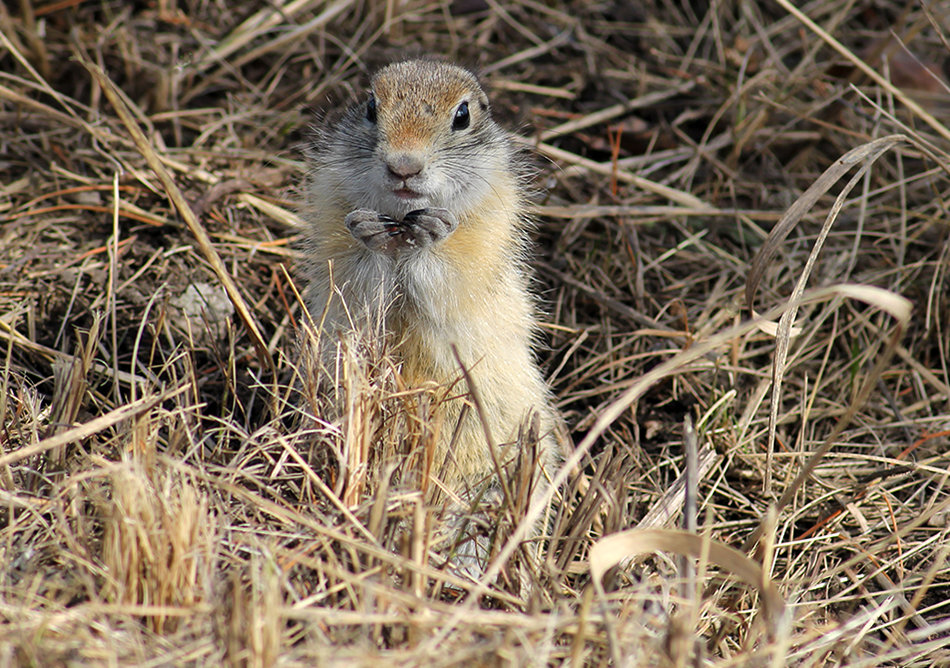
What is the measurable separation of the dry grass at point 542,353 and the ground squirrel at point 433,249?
33 centimetres

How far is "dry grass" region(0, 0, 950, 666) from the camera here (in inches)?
77.7

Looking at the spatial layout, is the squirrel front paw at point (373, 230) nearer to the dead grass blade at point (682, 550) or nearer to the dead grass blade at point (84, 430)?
the dead grass blade at point (84, 430)

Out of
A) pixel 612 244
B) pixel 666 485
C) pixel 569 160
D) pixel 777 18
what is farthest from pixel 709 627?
pixel 777 18

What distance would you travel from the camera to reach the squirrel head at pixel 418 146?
9.61 ft

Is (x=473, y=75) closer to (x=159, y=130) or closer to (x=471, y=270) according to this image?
(x=471, y=270)

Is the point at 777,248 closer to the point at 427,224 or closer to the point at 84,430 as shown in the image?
the point at 427,224

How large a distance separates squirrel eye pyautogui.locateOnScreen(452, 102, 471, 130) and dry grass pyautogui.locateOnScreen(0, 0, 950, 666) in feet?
2.66

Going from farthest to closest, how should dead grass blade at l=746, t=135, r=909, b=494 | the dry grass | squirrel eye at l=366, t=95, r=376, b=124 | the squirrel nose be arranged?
squirrel eye at l=366, t=95, r=376, b=124 < the squirrel nose < dead grass blade at l=746, t=135, r=909, b=494 < the dry grass

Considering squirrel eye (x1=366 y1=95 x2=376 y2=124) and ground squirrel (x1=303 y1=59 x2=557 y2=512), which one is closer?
ground squirrel (x1=303 y1=59 x2=557 y2=512)

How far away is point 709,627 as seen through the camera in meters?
2.55

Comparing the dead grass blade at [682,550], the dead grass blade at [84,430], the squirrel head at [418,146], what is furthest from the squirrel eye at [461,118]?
the dead grass blade at [682,550]

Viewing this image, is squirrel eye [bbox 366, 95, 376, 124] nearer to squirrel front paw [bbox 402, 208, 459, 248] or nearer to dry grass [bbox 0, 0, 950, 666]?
squirrel front paw [bbox 402, 208, 459, 248]

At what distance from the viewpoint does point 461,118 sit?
321 cm

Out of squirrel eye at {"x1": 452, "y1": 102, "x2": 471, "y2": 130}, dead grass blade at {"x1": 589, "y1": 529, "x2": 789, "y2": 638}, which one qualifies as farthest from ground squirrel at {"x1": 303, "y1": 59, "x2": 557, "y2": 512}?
dead grass blade at {"x1": 589, "y1": 529, "x2": 789, "y2": 638}
